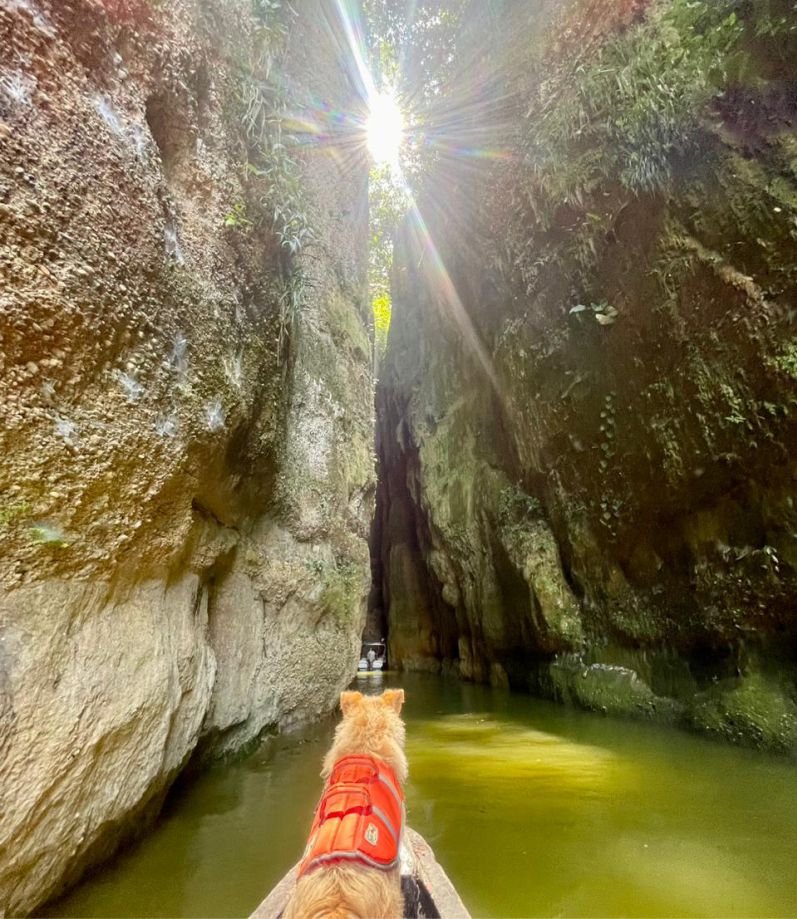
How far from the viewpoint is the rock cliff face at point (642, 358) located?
18.4ft

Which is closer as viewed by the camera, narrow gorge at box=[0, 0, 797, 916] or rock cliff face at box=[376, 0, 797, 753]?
narrow gorge at box=[0, 0, 797, 916]

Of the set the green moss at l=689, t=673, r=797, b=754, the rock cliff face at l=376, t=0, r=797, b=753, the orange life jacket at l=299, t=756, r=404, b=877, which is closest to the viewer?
the orange life jacket at l=299, t=756, r=404, b=877

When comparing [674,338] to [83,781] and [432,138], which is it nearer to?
[83,781]

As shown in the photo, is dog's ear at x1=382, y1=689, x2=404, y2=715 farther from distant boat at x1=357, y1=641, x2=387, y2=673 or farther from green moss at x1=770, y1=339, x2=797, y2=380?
distant boat at x1=357, y1=641, x2=387, y2=673

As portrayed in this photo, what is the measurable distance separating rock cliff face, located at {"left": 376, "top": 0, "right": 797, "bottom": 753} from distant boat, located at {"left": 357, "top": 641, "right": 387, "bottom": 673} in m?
8.69

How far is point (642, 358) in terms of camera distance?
278 inches

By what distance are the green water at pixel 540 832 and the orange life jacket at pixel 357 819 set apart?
1022 millimetres

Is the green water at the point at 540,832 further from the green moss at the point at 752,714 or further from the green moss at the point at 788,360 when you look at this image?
the green moss at the point at 788,360

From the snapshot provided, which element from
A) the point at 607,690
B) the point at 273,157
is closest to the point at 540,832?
the point at 607,690

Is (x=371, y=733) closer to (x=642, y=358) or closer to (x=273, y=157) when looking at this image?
(x=273, y=157)

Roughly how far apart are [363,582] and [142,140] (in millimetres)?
6709

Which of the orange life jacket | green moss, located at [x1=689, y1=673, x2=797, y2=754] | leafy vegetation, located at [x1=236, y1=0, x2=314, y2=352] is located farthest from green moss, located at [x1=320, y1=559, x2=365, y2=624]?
the orange life jacket

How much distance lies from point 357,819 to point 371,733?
822 mm

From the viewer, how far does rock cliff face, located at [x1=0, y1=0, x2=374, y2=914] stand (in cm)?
259
